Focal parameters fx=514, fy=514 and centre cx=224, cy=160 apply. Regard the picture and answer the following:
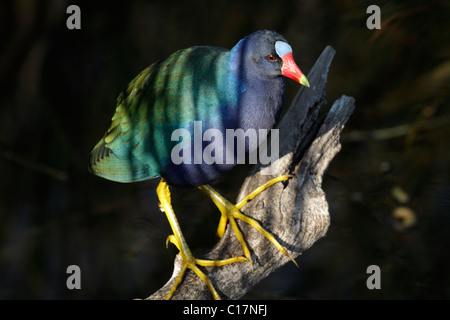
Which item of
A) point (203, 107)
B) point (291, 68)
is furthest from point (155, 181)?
point (291, 68)

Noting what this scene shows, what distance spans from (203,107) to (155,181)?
1.51 metres

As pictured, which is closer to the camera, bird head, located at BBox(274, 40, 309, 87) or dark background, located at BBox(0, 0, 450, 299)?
bird head, located at BBox(274, 40, 309, 87)

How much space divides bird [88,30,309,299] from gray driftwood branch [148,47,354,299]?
1.5 inches

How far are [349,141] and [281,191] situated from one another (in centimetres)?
130

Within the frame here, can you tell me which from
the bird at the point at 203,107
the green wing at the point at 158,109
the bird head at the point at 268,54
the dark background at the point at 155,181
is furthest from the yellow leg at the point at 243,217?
the dark background at the point at 155,181

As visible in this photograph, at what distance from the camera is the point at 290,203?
6.09 feet

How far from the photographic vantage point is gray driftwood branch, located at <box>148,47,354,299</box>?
1744 millimetres

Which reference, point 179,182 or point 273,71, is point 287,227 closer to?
point 179,182

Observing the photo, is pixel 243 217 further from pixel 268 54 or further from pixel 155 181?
pixel 155 181

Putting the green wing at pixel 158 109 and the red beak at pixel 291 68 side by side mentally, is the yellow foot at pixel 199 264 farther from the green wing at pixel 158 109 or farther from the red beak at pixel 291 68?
the red beak at pixel 291 68

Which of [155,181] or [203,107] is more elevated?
[203,107]

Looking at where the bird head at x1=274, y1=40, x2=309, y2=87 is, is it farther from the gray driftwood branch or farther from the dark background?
the dark background

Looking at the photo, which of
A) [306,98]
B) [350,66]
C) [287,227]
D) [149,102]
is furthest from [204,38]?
[287,227]

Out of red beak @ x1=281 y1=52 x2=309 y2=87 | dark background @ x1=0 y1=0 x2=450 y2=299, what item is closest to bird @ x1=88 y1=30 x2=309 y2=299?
red beak @ x1=281 y1=52 x2=309 y2=87
